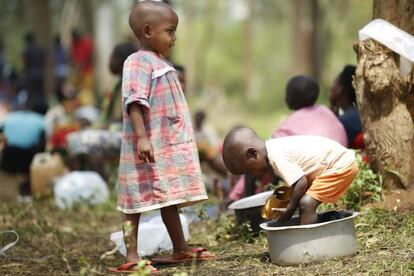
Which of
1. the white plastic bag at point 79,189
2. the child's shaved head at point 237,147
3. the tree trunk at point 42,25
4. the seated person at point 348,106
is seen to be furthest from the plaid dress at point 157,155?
the tree trunk at point 42,25

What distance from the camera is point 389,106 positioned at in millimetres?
5070

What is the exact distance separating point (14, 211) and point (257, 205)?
8.45 ft

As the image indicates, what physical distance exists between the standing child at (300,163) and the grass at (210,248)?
0.34m

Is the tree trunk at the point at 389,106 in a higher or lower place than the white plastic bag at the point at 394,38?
lower

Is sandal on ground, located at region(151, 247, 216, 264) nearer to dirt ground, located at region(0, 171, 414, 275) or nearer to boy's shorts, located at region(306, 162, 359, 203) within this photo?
dirt ground, located at region(0, 171, 414, 275)

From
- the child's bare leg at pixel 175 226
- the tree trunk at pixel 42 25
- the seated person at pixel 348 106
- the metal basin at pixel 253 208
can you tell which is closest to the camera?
the child's bare leg at pixel 175 226

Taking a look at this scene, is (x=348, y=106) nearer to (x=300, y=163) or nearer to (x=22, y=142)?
(x=300, y=163)

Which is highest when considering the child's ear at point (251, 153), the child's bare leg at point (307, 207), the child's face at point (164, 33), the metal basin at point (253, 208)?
the child's face at point (164, 33)

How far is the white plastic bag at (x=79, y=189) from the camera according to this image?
24.0 feet

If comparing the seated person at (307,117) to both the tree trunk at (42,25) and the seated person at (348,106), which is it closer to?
the seated person at (348,106)

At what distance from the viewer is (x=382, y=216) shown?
190 inches

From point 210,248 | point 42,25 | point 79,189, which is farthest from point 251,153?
point 42,25

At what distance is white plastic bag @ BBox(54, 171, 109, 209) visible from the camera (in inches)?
289

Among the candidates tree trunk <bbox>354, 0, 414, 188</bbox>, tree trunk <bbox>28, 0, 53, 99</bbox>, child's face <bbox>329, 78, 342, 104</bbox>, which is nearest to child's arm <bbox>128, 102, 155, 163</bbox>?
tree trunk <bbox>354, 0, 414, 188</bbox>
